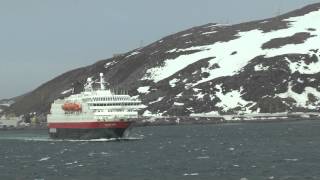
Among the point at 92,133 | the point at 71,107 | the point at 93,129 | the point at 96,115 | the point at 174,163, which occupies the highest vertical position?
the point at 71,107

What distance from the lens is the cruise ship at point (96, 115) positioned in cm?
13462

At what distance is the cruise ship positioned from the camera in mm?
134625

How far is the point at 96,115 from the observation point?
446ft

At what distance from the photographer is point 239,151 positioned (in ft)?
322

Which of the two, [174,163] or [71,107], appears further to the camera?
[71,107]

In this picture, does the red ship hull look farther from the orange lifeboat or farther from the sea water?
the sea water

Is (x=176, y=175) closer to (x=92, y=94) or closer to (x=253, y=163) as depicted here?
(x=253, y=163)

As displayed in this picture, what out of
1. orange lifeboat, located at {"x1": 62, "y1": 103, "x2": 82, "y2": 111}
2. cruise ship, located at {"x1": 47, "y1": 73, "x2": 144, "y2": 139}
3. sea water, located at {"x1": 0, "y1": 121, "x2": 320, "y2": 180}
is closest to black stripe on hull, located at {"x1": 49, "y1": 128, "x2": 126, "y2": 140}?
cruise ship, located at {"x1": 47, "y1": 73, "x2": 144, "y2": 139}

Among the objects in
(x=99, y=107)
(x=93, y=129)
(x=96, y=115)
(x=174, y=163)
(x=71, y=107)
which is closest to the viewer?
(x=174, y=163)

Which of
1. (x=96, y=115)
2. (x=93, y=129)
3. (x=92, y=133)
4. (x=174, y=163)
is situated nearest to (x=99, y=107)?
(x=96, y=115)

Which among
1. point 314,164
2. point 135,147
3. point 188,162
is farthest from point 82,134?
point 314,164

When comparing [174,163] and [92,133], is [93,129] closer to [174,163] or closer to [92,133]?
[92,133]

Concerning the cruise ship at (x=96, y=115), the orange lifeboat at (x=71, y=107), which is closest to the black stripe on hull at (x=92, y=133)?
the cruise ship at (x=96, y=115)

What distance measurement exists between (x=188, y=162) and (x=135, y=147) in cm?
3373
